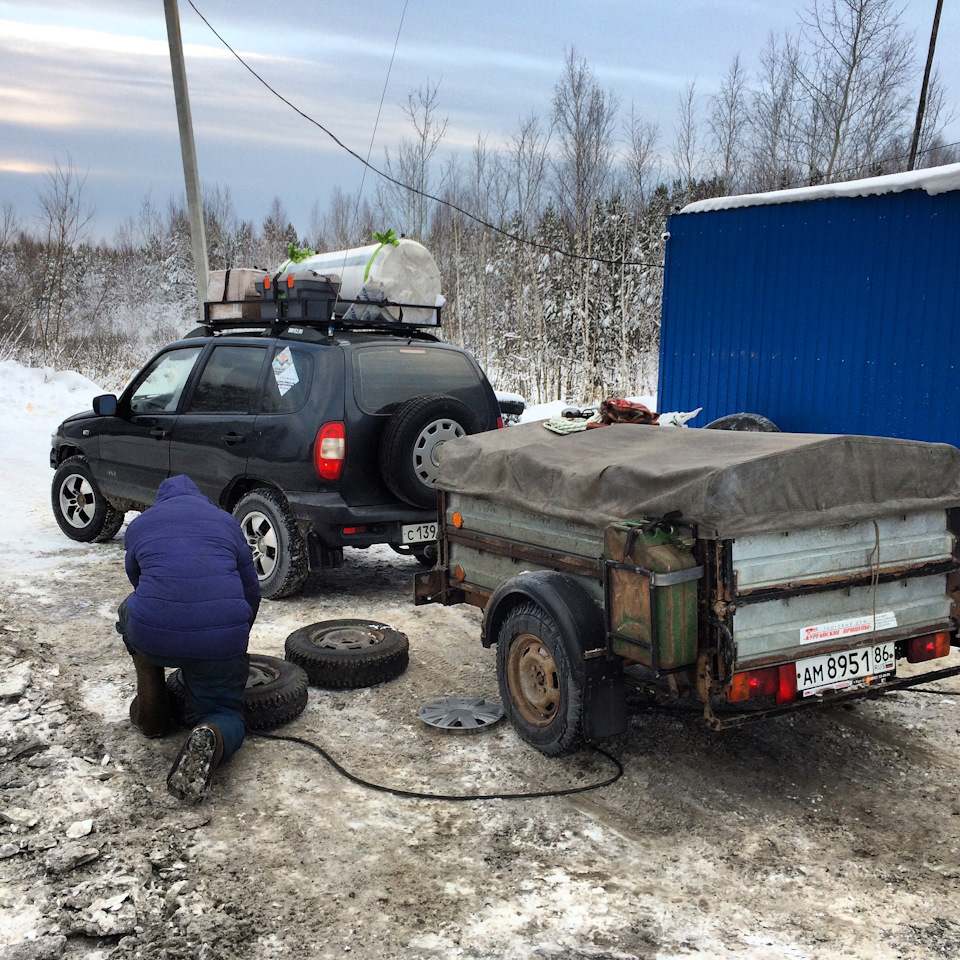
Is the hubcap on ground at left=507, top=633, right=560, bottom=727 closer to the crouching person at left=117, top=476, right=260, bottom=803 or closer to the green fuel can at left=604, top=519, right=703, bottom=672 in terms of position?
the green fuel can at left=604, top=519, right=703, bottom=672

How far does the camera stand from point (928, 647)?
393 centimetres

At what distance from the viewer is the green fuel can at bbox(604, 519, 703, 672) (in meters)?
3.26

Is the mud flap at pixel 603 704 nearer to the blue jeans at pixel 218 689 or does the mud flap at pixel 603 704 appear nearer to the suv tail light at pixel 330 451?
the blue jeans at pixel 218 689

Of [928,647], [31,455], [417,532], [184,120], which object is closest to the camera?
[928,647]

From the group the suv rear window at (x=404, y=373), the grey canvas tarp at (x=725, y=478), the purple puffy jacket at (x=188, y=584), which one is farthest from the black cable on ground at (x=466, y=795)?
the suv rear window at (x=404, y=373)

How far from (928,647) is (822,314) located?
6160 mm

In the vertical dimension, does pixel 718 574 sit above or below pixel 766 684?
above

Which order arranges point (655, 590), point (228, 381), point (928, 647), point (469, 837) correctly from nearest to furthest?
point (655, 590) → point (469, 837) → point (928, 647) → point (228, 381)

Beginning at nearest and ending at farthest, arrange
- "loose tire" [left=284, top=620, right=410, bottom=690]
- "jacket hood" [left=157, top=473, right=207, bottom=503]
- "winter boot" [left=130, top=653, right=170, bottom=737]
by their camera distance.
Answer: "winter boot" [left=130, top=653, right=170, bottom=737], "jacket hood" [left=157, top=473, right=207, bottom=503], "loose tire" [left=284, top=620, right=410, bottom=690]

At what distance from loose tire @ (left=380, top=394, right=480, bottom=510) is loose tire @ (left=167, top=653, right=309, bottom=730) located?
1.89 meters

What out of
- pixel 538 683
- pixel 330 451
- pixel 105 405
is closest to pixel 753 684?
pixel 538 683

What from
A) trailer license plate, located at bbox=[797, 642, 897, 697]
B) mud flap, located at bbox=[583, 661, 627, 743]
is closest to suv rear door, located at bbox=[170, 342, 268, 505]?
mud flap, located at bbox=[583, 661, 627, 743]

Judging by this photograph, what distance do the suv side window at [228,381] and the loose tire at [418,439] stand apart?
1.19m

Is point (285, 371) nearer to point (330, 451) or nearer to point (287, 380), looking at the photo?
point (287, 380)
